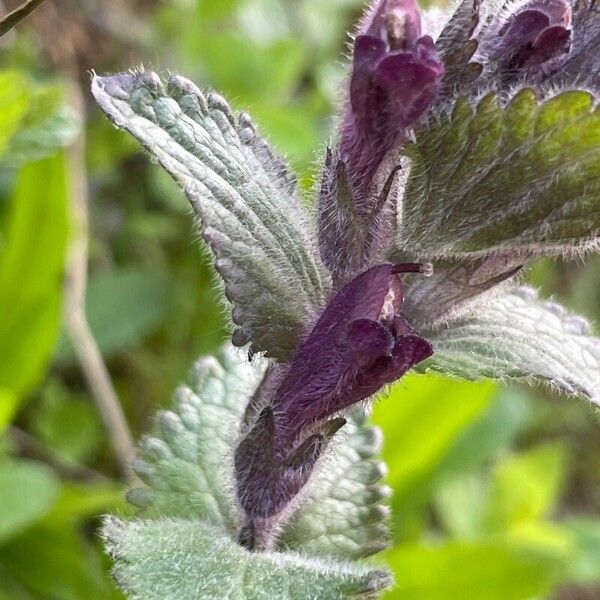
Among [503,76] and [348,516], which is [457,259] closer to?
[503,76]

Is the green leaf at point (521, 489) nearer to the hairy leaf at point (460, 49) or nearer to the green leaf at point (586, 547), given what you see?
the green leaf at point (586, 547)

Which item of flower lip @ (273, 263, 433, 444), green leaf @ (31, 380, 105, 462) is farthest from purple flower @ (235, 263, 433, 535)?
green leaf @ (31, 380, 105, 462)

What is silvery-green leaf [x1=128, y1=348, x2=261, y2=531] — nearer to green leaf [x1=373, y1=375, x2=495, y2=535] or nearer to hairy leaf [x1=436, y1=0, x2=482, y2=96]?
hairy leaf [x1=436, y1=0, x2=482, y2=96]

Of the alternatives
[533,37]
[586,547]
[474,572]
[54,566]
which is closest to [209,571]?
[533,37]

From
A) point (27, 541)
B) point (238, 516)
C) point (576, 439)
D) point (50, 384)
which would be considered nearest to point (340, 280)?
point (238, 516)

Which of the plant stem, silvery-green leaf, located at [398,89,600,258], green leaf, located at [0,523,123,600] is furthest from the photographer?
the plant stem
